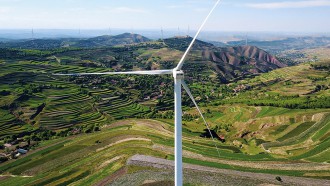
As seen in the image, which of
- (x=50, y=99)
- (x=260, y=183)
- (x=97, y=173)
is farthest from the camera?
(x=50, y=99)

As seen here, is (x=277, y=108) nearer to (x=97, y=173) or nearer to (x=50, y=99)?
(x=97, y=173)

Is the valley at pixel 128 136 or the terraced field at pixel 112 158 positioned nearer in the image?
the terraced field at pixel 112 158

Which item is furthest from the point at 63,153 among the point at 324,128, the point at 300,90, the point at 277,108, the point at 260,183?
the point at 300,90

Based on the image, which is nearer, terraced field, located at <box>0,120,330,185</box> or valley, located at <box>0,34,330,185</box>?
terraced field, located at <box>0,120,330,185</box>

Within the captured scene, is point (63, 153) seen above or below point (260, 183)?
below

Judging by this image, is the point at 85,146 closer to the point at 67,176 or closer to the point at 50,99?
the point at 67,176

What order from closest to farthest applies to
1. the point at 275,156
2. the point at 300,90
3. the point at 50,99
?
the point at 275,156 < the point at 50,99 < the point at 300,90

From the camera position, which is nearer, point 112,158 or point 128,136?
point 112,158

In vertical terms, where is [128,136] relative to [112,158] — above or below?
below

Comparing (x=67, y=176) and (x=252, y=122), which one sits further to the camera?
(x=252, y=122)
